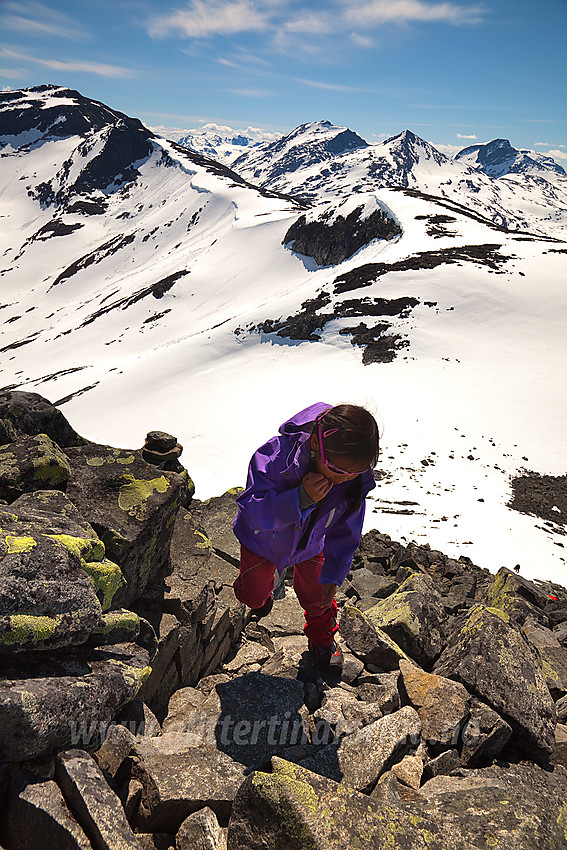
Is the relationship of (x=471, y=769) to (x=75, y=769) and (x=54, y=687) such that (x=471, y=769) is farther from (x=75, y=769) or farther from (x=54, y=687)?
(x=54, y=687)

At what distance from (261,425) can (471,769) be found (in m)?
21.6

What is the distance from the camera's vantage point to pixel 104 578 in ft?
11.4

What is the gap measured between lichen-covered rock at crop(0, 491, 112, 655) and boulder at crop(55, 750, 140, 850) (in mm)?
664

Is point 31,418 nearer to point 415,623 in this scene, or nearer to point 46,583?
point 46,583

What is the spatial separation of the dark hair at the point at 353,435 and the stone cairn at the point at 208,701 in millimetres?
1999

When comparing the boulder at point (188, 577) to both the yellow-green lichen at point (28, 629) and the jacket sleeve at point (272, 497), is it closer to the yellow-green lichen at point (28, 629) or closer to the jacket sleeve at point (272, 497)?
the jacket sleeve at point (272, 497)

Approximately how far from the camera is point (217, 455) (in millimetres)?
22406

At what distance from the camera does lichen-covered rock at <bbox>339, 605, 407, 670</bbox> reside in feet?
15.3

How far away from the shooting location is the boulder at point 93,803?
2.15m

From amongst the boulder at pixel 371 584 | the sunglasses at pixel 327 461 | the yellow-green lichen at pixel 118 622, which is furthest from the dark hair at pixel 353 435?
the boulder at pixel 371 584

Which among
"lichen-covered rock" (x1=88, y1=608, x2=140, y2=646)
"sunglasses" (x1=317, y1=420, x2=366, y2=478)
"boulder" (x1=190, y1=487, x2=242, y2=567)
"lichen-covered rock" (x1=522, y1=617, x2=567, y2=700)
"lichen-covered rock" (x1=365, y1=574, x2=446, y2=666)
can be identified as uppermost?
"sunglasses" (x1=317, y1=420, x2=366, y2=478)

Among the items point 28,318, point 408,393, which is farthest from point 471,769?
point 28,318

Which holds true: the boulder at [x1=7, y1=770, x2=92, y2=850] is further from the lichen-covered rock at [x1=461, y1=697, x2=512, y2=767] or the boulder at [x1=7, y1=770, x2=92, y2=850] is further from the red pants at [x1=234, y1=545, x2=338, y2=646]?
the lichen-covered rock at [x1=461, y1=697, x2=512, y2=767]

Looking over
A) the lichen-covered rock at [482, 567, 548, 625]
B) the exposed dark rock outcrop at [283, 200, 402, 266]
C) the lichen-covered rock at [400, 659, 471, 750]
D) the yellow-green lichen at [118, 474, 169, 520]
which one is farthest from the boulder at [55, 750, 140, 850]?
the exposed dark rock outcrop at [283, 200, 402, 266]
